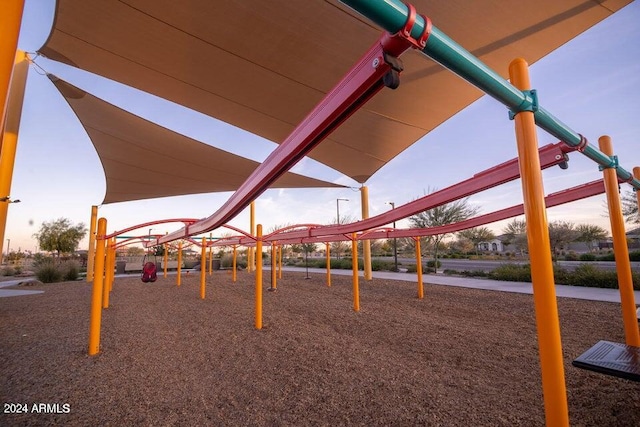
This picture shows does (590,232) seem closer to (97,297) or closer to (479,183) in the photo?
(479,183)

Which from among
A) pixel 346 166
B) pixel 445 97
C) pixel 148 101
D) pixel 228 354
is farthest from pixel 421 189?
pixel 228 354

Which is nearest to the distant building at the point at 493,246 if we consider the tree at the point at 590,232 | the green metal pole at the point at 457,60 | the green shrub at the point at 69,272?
the tree at the point at 590,232

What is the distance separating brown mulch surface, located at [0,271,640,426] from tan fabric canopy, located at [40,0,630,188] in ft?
16.1

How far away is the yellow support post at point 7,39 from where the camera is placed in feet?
2.88

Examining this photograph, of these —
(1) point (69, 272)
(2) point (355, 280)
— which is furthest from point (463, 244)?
(1) point (69, 272)

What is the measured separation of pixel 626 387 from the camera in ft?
9.62

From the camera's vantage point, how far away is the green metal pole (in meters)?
1.12

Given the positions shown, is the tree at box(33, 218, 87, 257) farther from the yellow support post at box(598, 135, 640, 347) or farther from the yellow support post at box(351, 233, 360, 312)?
the yellow support post at box(598, 135, 640, 347)

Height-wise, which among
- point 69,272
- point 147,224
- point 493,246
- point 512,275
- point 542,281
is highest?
point 147,224

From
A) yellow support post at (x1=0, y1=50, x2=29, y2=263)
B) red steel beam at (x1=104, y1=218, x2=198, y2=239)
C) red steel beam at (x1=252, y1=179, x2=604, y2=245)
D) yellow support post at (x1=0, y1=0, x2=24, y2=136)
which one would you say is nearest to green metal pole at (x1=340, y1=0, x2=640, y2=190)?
yellow support post at (x1=0, y1=0, x2=24, y2=136)

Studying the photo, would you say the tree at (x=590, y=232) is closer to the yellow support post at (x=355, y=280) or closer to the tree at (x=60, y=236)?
the yellow support post at (x=355, y=280)

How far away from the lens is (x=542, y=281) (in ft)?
5.39

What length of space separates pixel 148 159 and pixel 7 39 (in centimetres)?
1042

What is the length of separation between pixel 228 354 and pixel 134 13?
5.47 m
